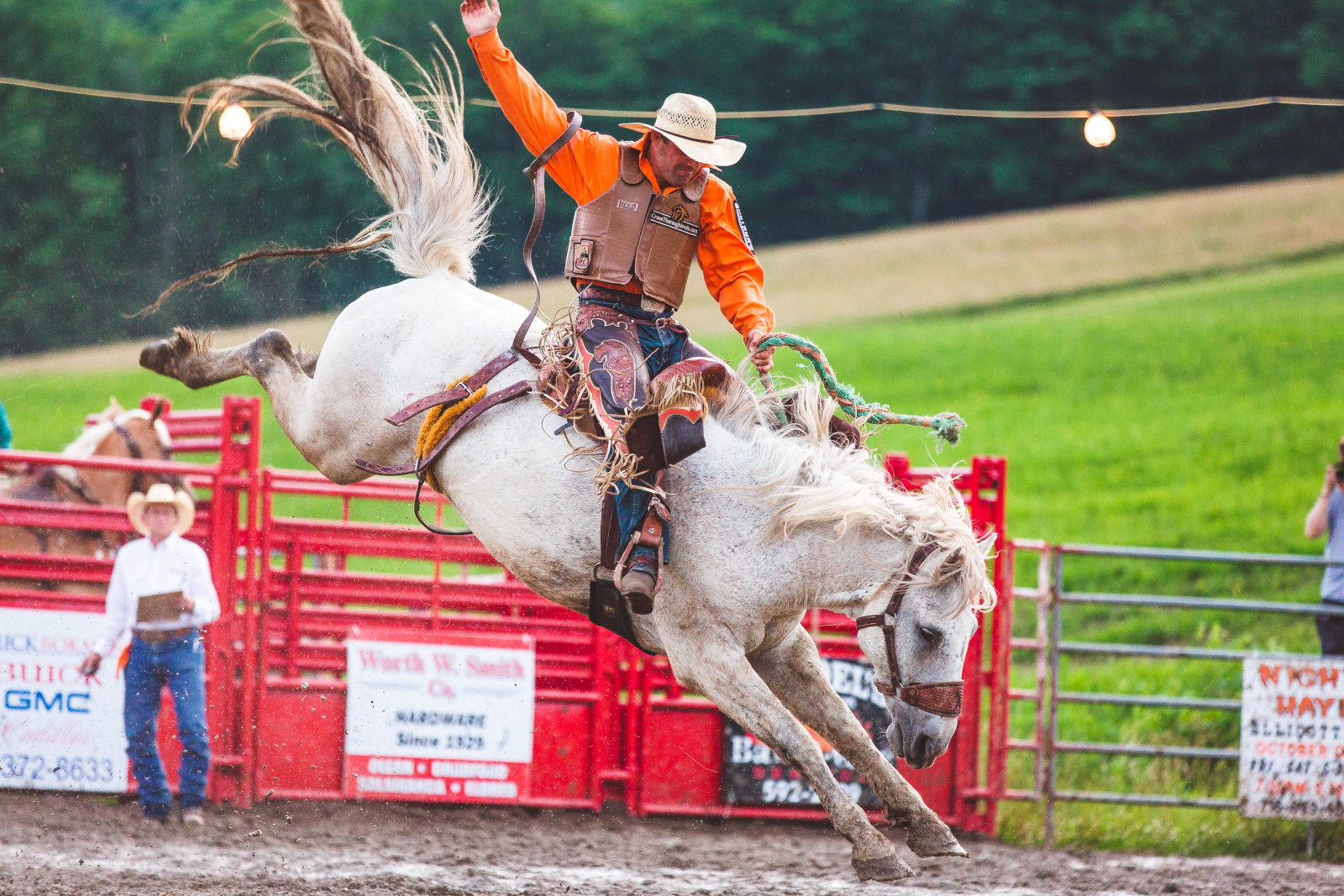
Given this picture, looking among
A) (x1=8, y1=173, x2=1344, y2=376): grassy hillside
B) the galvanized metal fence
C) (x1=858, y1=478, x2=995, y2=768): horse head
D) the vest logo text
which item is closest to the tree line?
(x1=8, y1=173, x2=1344, y2=376): grassy hillside

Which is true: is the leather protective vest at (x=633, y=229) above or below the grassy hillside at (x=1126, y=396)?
below

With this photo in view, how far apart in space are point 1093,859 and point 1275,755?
3.69ft

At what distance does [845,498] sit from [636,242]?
1057mm

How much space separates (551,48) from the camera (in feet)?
106

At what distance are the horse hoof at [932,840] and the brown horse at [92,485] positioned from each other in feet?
15.1

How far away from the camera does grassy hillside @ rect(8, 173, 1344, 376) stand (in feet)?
94.0

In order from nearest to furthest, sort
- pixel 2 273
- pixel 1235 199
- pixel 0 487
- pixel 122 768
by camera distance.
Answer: pixel 122 768, pixel 0 487, pixel 2 273, pixel 1235 199

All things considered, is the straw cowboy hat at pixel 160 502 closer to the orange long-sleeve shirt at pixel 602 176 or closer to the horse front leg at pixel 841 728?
the orange long-sleeve shirt at pixel 602 176

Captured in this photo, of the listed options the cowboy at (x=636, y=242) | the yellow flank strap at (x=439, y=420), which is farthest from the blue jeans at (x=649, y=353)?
the yellow flank strap at (x=439, y=420)

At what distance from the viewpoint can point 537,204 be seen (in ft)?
13.8

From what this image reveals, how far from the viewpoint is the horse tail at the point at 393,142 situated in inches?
186

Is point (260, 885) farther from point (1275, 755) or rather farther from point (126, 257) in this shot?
point (126, 257)

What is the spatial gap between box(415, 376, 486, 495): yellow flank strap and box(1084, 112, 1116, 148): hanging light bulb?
12.8 feet

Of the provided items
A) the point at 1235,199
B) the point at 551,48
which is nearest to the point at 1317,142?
the point at 1235,199
